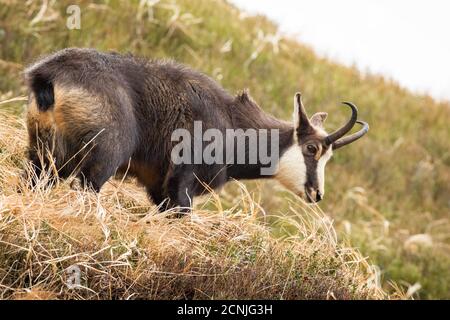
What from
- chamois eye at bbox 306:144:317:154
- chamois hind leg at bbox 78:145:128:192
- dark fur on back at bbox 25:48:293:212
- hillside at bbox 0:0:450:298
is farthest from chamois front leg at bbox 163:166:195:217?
chamois eye at bbox 306:144:317:154

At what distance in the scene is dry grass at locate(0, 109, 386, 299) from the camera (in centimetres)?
666

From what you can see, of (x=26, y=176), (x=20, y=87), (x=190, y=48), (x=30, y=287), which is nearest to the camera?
(x=30, y=287)

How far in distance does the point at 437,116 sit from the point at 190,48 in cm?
639

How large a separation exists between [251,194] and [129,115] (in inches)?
356

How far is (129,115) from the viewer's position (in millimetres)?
8203

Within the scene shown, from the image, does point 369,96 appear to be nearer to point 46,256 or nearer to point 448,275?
point 448,275

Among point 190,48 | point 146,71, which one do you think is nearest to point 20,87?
point 190,48

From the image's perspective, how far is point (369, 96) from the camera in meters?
20.1

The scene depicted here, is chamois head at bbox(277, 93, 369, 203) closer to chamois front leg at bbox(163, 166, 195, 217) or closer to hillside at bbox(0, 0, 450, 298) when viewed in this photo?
hillside at bbox(0, 0, 450, 298)

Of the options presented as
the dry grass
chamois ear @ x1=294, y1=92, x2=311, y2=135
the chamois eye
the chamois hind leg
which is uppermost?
chamois ear @ x1=294, y1=92, x2=311, y2=135

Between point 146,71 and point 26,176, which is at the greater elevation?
point 146,71

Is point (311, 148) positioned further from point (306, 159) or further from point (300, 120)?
point (300, 120)

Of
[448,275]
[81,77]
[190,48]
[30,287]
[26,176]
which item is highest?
[190,48]

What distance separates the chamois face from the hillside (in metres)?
0.28
